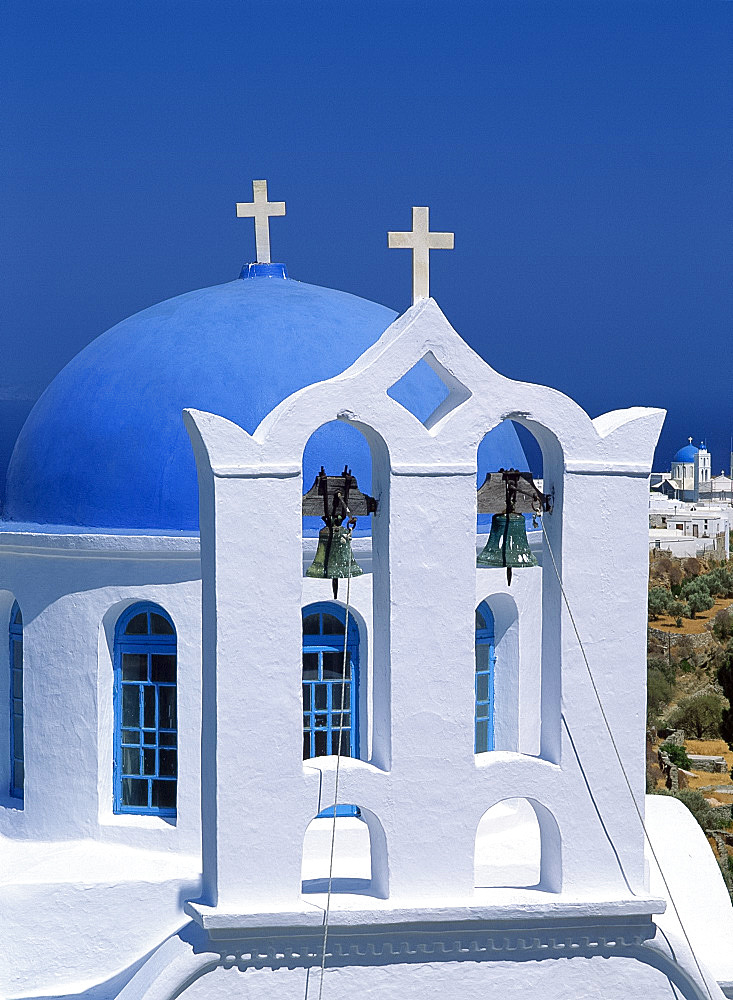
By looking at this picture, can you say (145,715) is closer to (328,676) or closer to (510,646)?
(328,676)

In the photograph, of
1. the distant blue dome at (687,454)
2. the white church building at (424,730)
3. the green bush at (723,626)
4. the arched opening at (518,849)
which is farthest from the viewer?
the distant blue dome at (687,454)

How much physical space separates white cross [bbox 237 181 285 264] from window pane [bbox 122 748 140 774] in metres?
3.75

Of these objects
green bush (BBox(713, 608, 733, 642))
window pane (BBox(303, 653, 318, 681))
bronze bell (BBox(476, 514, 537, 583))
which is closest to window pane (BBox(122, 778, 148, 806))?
window pane (BBox(303, 653, 318, 681))

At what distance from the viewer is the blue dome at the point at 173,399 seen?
27.6 feet

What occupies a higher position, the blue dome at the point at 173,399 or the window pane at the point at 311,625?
the blue dome at the point at 173,399

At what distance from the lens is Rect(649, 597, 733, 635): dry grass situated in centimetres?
4313

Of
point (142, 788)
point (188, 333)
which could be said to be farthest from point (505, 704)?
point (188, 333)

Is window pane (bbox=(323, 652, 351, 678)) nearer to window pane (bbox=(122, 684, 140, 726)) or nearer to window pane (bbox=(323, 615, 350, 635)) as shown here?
window pane (bbox=(323, 615, 350, 635))

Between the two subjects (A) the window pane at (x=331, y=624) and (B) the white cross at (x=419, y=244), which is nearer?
(B) the white cross at (x=419, y=244)

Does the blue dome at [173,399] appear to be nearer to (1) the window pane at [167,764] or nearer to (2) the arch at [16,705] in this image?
(2) the arch at [16,705]

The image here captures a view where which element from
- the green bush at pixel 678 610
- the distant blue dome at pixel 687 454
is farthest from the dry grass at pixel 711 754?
the distant blue dome at pixel 687 454

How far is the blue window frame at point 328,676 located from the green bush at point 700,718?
2353 cm

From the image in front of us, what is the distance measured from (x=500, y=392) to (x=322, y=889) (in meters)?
2.51

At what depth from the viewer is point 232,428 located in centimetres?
582
